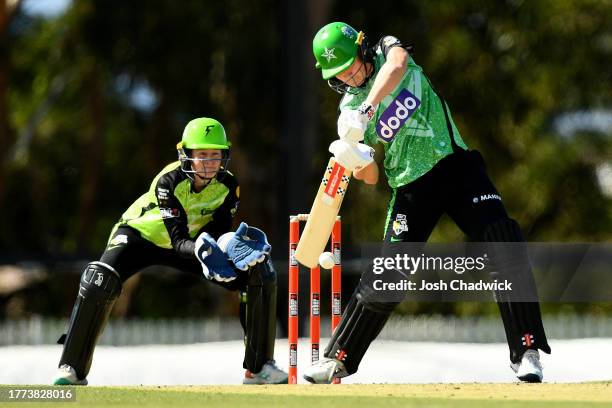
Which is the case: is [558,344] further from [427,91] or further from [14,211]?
[14,211]

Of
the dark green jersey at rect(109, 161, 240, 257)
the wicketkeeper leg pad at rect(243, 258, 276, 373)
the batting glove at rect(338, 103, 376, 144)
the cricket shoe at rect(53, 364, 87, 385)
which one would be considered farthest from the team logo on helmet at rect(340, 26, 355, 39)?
the cricket shoe at rect(53, 364, 87, 385)

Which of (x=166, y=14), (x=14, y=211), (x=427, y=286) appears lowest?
(x=427, y=286)

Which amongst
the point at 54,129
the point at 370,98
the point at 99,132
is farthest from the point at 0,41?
the point at 370,98

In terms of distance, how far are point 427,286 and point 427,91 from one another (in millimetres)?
1764

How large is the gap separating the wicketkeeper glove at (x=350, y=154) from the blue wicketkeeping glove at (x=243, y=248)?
2.56ft

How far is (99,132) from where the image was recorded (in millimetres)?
21688

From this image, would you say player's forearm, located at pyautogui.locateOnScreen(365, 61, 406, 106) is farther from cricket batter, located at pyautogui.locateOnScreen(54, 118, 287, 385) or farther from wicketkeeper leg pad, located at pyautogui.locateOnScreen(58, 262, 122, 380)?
wicketkeeper leg pad, located at pyautogui.locateOnScreen(58, 262, 122, 380)

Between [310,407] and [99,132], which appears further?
[99,132]

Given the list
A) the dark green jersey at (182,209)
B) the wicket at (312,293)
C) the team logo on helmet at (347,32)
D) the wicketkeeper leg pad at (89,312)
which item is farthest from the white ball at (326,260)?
the wicketkeeper leg pad at (89,312)

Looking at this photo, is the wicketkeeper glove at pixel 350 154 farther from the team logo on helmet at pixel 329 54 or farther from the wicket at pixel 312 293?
the wicket at pixel 312 293

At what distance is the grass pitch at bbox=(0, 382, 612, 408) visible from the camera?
589 centimetres

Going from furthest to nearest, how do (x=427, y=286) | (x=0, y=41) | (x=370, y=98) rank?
(x=0, y=41) → (x=427, y=286) → (x=370, y=98)

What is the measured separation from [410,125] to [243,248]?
1088 millimetres

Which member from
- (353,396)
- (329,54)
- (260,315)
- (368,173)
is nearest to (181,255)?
(260,315)
